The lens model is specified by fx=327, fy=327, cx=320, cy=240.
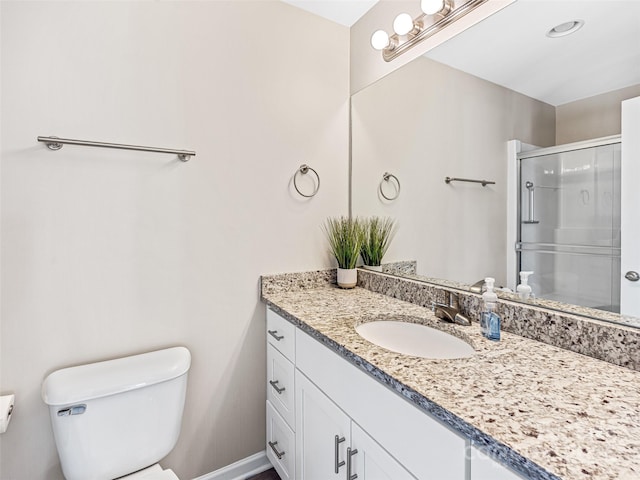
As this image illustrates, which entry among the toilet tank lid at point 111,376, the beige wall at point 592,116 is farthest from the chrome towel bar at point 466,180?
the toilet tank lid at point 111,376

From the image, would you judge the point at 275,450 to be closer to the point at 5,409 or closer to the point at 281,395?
the point at 281,395

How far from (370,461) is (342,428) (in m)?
0.14

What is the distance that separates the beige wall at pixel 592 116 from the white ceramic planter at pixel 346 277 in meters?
1.05

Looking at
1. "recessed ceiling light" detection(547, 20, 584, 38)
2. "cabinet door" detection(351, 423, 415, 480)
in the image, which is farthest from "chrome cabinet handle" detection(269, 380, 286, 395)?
"recessed ceiling light" detection(547, 20, 584, 38)

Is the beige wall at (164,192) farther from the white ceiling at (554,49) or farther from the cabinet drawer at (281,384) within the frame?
the white ceiling at (554,49)

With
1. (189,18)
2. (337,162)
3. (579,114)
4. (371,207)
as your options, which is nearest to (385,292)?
(371,207)

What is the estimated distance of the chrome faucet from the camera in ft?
3.83

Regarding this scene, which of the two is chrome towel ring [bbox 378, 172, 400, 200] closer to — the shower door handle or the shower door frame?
the shower door frame

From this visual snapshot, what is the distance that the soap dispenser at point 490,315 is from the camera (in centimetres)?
102

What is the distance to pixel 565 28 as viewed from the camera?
97 centimetres

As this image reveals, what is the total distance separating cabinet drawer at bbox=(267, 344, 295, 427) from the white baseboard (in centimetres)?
32

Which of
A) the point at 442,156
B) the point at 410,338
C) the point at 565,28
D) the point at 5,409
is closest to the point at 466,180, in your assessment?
the point at 442,156

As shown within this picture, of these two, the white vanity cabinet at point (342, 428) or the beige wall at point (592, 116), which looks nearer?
the white vanity cabinet at point (342, 428)

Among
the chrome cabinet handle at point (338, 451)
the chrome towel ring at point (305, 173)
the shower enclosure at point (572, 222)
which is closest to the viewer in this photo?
the shower enclosure at point (572, 222)
